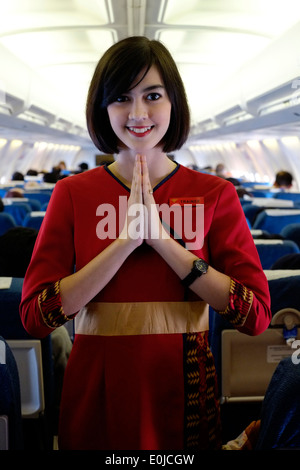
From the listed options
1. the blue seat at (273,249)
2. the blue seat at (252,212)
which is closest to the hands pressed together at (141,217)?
the blue seat at (273,249)

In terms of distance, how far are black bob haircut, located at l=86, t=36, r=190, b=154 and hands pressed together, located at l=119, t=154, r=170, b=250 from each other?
0.22 m

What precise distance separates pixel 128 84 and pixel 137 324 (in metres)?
0.61

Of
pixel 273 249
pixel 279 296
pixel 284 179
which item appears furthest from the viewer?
pixel 284 179

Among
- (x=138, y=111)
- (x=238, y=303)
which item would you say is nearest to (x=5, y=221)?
(x=138, y=111)

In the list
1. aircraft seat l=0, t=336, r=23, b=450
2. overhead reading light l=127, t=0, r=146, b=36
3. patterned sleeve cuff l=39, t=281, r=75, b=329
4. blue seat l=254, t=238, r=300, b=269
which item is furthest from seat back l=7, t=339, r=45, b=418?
overhead reading light l=127, t=0, r=146, b=36

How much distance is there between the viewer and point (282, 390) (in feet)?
3.27

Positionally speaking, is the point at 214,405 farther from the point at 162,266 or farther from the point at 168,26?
the point at 168,26

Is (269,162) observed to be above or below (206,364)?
above

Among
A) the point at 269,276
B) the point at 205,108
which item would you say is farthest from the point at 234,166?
the point at 269,276

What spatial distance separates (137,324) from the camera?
1.17 meters

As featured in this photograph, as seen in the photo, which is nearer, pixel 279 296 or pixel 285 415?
pixel 285 415

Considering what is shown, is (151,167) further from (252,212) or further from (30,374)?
(252,212)

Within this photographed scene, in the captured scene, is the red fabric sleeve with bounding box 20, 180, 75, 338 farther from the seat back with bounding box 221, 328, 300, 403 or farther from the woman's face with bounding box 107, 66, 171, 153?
the seat back with bounding box 221, 328, 300, 403
